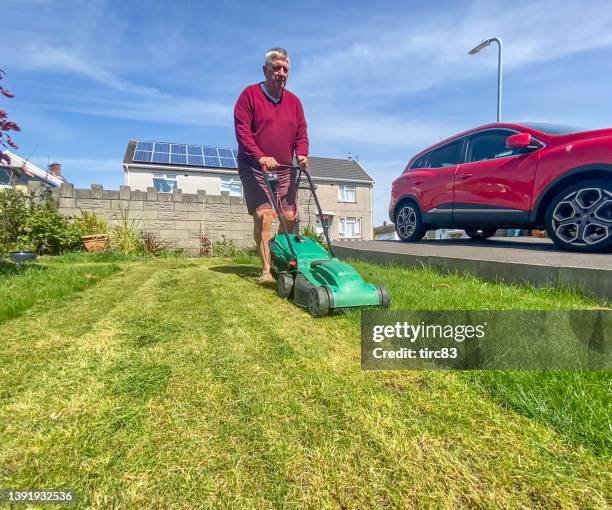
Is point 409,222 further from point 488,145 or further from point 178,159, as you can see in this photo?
point 178,159

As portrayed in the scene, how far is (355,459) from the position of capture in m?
1.08

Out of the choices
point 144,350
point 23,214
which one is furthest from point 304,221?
point 144,350

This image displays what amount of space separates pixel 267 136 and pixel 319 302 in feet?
7.44

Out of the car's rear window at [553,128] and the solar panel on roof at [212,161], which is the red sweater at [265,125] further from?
the solar panel on roof at [212,161]

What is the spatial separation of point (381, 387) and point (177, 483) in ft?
2.86

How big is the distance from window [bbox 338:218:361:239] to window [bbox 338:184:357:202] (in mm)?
1600

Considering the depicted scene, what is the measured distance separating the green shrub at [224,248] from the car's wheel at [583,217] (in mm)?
6135

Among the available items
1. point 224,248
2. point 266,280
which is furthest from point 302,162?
point 224,248

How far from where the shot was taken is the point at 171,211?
8.42m

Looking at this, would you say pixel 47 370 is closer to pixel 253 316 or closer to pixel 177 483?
pixel 177 483

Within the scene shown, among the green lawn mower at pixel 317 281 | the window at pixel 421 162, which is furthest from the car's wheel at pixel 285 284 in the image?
the window at pixel 421 162

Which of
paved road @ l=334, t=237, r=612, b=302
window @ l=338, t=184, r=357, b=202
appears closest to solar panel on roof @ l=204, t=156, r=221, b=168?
window @ l=338, t=184, r=357, b=202

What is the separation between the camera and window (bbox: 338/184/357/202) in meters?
28.9

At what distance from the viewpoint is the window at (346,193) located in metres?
28.9
